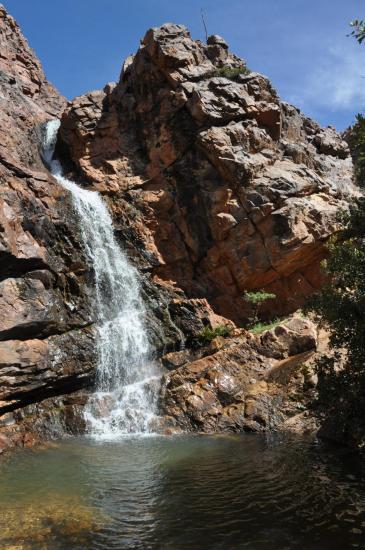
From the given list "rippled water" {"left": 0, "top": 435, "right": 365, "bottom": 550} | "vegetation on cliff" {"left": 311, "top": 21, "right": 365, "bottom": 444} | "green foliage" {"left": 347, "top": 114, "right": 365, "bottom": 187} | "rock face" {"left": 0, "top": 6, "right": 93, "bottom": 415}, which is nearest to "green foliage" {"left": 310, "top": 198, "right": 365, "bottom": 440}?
"vegetation on cliff" {"left": 311, "top": 21, "right": 365, "bottom": 444}

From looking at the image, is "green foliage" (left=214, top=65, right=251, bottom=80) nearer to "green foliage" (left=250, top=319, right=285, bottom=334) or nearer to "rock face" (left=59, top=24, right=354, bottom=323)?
"rock face" (left=59, top=24, right=354, bottom=323)

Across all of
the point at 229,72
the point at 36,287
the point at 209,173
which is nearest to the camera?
the point at 36,287

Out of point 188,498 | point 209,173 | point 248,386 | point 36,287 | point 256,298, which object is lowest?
point 188,498

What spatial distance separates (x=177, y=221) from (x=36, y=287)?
11.3 meters

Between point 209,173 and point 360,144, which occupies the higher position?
point 209,173

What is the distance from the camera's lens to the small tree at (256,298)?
27.7 m

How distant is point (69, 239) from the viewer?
27344mm

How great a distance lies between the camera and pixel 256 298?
90.8ft

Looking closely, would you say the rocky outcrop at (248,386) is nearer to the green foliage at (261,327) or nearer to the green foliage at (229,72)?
the green foliage at (261,327)

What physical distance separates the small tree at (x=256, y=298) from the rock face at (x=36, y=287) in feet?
31.0

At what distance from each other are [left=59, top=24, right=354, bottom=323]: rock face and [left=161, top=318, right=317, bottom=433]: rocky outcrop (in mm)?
6028

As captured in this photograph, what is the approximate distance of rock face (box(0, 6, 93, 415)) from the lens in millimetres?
21391

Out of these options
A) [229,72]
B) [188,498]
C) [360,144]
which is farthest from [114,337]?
[229,72]

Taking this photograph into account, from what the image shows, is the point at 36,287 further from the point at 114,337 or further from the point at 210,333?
the point at 210,333
